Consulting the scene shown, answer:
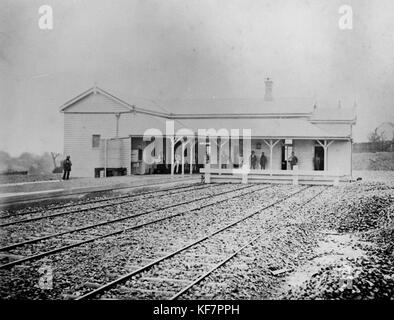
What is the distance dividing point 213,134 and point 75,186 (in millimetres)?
1827

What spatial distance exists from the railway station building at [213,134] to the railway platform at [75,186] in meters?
0.12

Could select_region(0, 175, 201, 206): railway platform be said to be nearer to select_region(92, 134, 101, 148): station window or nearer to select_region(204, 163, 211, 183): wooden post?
select_region(204, 163, 211, 183): wooden post

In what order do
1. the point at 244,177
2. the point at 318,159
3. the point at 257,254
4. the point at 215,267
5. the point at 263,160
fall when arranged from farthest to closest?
the point at 244,177, the point at 263,160, the point at 318,159, the point at 257,254, the point at 215,267

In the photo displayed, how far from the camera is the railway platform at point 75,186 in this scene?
5.05m

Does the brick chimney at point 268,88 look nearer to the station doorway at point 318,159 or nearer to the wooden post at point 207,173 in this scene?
the station doorway at point 318,159

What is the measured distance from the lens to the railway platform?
505cm

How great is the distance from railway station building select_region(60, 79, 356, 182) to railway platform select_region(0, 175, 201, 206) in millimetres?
123

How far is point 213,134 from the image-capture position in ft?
17.3

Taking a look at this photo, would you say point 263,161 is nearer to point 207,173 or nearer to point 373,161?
point 207,173

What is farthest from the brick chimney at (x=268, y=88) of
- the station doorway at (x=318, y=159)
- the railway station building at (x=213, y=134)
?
the station doorway at (x=318, y=159)

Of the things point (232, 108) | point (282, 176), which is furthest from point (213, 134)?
point (282, 176)

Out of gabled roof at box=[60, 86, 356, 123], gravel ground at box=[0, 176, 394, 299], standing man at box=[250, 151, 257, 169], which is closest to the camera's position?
gravel ground at box=[0, 176, 394, 299]

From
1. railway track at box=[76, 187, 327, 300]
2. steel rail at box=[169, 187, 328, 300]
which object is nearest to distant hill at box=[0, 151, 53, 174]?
railway track at box=[76, 187, 327, 300]
